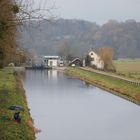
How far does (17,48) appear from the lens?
23.2 m

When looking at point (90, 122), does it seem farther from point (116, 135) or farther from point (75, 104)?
point (75, 104)

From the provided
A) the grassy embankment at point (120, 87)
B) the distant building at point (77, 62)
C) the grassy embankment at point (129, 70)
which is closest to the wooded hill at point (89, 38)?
the distant building at point (77, 62)

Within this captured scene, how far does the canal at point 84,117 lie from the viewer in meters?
20.3

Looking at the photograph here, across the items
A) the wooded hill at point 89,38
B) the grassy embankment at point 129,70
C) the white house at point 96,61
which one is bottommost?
the grassy embankment at point 129,70

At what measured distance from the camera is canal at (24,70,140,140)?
2030cm

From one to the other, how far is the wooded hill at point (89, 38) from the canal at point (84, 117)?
93703mm

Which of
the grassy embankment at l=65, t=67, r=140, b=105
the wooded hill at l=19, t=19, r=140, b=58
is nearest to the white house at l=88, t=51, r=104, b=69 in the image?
the wooded hill at l=19, t=19, r=140, b=58

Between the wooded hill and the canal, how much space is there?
9370cm

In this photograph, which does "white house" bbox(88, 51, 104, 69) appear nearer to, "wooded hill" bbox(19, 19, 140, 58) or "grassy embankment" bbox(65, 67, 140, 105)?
"wooded hill" bbox(19, 19, 140, 58)

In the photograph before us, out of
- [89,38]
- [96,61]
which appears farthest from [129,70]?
[89,38]

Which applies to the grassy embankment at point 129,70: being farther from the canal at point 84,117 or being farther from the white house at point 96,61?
the canal at point 84,117

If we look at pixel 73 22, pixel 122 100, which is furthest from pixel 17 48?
pixel 73 22

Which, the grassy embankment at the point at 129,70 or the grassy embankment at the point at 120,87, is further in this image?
the grassy embankment at the point at 129,70

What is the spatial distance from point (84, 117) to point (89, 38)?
487 ft
